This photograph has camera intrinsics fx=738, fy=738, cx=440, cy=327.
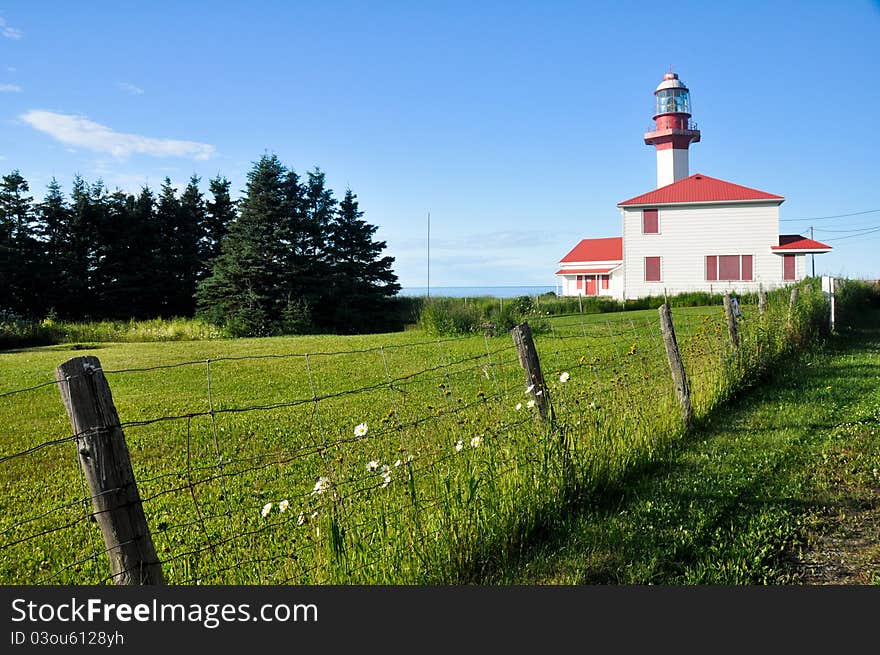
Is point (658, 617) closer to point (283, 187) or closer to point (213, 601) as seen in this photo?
point (213, 601)

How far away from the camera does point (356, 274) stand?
36.9 meters

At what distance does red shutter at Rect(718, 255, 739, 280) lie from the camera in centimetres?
3544

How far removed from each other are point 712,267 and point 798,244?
12.8 ft

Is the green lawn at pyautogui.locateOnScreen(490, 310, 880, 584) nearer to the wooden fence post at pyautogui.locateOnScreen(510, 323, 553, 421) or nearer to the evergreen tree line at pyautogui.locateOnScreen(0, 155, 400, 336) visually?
the wooden fence post at pyautogui.locateOnScreen(510, 323, 553, 421)

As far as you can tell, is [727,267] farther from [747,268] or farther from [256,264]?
[256,264]

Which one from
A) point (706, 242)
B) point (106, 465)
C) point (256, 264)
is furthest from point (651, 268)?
point (106, 465)

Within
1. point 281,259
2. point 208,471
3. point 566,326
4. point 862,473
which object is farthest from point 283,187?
point 862,473

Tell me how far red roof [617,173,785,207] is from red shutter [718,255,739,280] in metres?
2.77

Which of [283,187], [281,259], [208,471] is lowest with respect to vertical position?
[208,471]

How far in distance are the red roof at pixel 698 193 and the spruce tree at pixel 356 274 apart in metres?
12.5

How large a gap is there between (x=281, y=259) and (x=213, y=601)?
30.0 meters

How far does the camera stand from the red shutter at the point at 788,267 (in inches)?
1366

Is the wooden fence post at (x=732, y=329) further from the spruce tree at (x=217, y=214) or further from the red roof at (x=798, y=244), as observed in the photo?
the spruce tree at (x=217, y=214)

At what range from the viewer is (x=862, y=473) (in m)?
5.63
